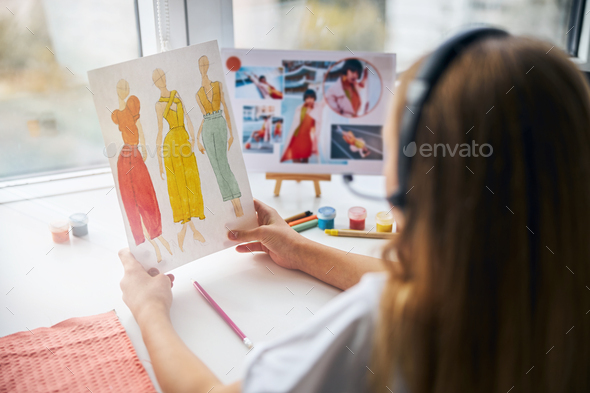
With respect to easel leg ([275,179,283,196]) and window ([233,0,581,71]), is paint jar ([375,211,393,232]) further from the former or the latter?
window ([233,0,581,71])

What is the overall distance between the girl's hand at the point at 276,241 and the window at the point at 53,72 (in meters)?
0.63

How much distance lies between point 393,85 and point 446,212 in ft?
2.46

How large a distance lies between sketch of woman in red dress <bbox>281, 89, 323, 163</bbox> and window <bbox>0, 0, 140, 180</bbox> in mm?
511

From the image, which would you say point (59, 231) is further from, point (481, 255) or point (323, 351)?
point (481, 255)

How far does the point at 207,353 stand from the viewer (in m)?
0.57

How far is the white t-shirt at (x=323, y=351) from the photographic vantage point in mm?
367

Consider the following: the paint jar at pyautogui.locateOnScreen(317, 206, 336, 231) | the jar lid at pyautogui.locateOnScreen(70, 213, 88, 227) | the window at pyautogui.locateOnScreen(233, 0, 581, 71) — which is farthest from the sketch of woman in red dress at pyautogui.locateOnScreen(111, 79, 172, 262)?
the window at pyautogui.locateOnScreen(233, 0, 581, 71)

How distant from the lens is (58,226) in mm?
A: 838

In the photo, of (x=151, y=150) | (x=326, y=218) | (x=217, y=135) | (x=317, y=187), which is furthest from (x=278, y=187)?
(x=151, y=150)

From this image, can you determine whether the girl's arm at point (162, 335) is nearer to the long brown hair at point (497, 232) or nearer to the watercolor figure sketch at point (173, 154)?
the watercolor figure sketch at point (173, 154)

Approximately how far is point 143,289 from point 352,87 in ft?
2.19

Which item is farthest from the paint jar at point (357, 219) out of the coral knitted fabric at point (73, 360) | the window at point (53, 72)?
the window at point (53, 72)

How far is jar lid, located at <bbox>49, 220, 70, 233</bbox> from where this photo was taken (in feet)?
2.74

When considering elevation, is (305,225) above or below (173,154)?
below
